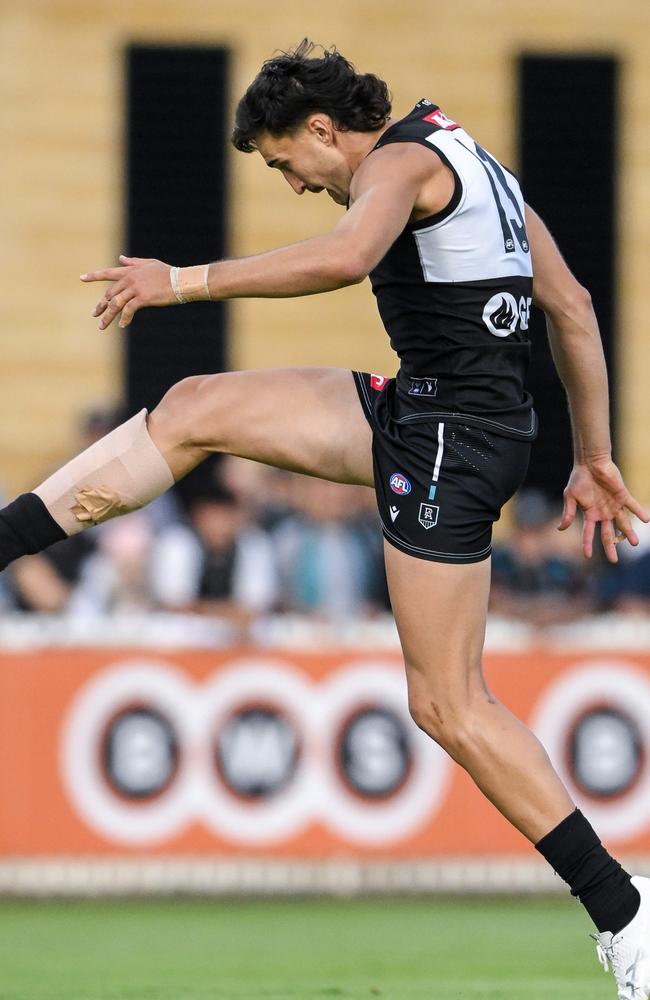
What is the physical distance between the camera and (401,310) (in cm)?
533

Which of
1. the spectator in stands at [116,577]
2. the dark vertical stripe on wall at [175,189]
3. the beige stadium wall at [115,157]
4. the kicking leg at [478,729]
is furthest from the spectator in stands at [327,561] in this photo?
the kicking leg at [478,729]

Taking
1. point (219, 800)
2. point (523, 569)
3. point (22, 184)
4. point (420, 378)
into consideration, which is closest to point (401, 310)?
point (420, 378)

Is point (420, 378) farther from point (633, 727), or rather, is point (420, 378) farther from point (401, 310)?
point (633, 727)

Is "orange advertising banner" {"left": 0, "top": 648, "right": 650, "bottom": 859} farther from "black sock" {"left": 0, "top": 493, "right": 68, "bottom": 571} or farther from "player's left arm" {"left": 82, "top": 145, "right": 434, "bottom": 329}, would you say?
"player's left arm" {"left": 82, "top": 145, "right": 434, "bottom": 329}

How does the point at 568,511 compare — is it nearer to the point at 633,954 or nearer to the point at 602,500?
the point at 602,500

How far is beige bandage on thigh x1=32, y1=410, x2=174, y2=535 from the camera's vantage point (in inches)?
211

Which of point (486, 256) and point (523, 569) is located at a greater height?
point (486, 256)

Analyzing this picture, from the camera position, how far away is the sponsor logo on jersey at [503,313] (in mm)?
5285

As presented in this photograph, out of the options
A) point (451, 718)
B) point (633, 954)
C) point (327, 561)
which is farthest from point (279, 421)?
point (327, 561)

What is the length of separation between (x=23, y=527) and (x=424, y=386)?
1193 millimetres

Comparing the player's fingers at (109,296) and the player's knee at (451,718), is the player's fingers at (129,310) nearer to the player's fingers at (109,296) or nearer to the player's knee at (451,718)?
the player's fingers at (109,296)

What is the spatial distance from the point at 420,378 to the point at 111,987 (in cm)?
270

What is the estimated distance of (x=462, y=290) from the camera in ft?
17.2

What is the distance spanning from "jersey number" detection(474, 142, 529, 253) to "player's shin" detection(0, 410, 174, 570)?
1.13 meters
